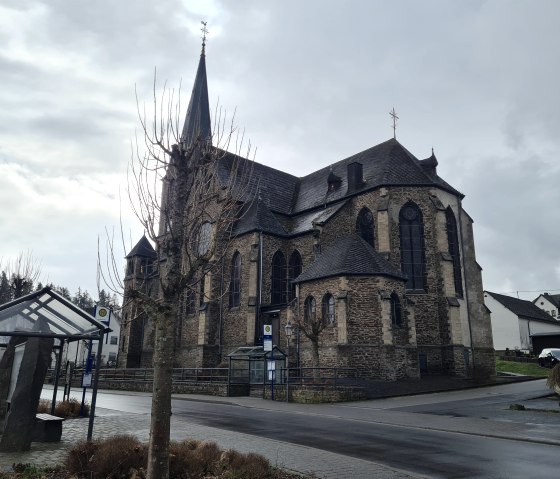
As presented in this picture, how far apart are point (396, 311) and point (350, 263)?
363 centimetres

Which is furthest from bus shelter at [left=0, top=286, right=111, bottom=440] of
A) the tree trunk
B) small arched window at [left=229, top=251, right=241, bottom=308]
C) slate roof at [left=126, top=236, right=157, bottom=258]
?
slate roof at [left=126, top=236, right=157, bottom=258]

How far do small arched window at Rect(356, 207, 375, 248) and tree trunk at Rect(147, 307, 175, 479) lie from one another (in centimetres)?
2618

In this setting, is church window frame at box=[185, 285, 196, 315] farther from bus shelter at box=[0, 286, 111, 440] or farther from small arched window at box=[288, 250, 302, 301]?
bus shelter at box=[0, 286, 111, 440]

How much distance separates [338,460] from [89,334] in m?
5.03

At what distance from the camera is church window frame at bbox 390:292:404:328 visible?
25.5m

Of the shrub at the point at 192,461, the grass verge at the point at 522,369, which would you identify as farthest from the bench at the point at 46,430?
Answer: the grass verge at the point at 522,369

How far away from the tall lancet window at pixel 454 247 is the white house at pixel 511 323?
2636cm

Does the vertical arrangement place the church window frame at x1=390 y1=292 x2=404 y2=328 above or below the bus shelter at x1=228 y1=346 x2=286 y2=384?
above

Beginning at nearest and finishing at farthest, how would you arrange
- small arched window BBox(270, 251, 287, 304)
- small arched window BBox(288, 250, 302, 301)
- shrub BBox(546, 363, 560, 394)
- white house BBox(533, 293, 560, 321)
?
1. shrub BBox(546, 363, 560, 394)
2. small arched window BBox(270, 251, 287, 304)
3. small arched window BBox(288, 250, 302, 301)
4. white house BBox(533, 293, 560, 321)

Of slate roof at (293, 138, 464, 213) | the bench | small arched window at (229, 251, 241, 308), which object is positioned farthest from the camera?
small arched window at (229, 251, 241, 308)

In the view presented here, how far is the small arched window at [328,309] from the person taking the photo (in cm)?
2520

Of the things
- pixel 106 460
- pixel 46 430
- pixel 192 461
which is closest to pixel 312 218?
pixel 46 430

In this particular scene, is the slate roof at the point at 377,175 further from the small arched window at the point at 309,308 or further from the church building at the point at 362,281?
the small arched window at the point at 309,308

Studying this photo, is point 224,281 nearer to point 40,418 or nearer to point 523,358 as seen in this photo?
point 40,418
